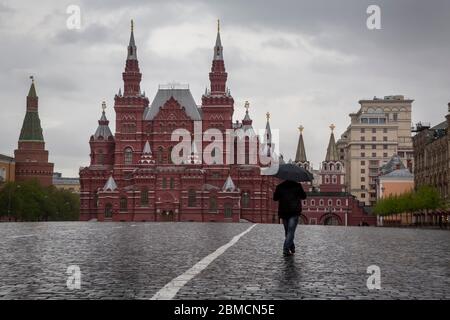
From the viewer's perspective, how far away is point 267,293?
10070mm

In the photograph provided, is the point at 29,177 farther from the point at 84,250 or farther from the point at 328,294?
the point at 328,294

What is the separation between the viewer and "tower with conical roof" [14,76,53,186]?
15112 centimetres

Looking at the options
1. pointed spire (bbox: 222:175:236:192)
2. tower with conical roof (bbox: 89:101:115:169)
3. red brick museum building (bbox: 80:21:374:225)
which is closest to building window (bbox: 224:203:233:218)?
red brick museum building (bbox: 80:21:374:225)

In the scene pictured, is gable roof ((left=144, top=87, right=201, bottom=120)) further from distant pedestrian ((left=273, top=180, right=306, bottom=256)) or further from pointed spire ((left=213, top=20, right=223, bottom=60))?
distant pedestrian ((left=273, top=180, right=306, bottom=256))

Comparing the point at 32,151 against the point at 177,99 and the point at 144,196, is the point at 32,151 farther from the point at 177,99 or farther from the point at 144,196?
the point at 144,196

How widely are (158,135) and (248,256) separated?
9242 cm

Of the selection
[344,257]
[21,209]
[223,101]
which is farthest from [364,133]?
[344,257]

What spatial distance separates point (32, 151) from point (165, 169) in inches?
2249

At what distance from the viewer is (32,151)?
15138cm

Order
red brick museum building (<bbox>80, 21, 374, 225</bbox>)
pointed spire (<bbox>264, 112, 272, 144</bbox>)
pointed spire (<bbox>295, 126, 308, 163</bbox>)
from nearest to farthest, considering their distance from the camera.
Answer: red brick museum building (<bbox>80, 21, 374, 225</bbox>) → pointed spire (<bbox>264, 112, 272, 144</bbox>) → pointed spire (<bbox>295, 126, 308, 163</bbox>)

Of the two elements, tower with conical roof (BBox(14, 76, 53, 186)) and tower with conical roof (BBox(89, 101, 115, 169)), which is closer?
tower with conical roof (BBox(89, 101, 115, 169))

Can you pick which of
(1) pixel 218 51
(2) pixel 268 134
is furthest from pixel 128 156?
(2) pixel 268 134

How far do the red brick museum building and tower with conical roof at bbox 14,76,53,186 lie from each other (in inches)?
1659

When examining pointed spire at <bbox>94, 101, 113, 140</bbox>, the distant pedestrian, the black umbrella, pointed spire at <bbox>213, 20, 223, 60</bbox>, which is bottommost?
the distant pedestrian
